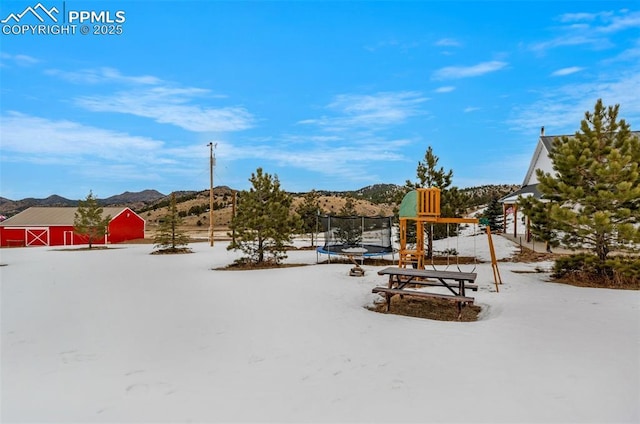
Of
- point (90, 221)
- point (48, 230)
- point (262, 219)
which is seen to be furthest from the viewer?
point (48, 230)

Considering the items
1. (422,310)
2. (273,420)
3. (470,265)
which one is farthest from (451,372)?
(470,265)

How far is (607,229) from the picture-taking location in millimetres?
10188

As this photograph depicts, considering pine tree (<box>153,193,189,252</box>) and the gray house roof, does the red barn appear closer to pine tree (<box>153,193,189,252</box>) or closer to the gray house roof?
pine tree (<box>153,193,189,252</box>)

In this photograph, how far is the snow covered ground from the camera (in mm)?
3782

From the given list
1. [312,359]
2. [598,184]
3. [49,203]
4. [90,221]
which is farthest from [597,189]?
[49,203]

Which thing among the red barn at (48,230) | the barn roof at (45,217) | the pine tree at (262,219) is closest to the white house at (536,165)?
the pine tree at (262,219)

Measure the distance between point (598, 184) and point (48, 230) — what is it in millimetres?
39758

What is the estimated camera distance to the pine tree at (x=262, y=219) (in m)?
14.9

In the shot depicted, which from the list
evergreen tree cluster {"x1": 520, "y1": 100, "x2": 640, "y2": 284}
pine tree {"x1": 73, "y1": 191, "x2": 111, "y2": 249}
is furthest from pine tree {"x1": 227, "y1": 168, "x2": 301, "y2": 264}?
pine tree {"x1": 73, "y1": 191, "x2": 111, "y2": 249}

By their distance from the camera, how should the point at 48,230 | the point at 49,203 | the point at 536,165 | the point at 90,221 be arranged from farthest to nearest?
1. the point at 49,203
2. the point at 48,230
3. the point at 90,221
4. the point at 536,165

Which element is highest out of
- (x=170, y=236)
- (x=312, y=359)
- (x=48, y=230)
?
→ (x=48, y=230)

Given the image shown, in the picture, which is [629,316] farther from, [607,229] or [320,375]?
[320,375]

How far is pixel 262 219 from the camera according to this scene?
48.4 ft

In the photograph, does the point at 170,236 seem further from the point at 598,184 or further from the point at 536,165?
the point at 536,165
